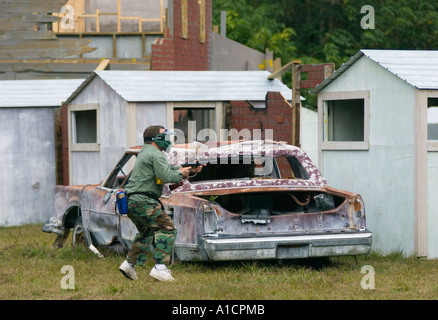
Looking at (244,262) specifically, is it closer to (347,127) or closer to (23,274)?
(23,274)

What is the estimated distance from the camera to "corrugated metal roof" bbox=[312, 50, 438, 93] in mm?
10148

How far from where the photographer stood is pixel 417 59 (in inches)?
425

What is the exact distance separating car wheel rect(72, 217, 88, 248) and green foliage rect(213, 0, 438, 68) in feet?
69.0

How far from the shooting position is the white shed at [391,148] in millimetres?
10047

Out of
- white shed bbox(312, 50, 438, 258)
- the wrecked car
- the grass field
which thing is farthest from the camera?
white shed bbox(312, 50, 438, 258)

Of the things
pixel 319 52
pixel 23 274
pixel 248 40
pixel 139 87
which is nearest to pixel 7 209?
pixel 139 87

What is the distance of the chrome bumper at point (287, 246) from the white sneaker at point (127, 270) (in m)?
0.76

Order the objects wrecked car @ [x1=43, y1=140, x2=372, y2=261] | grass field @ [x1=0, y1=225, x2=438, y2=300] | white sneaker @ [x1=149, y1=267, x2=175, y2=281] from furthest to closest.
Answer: wrecked car @ [x1=43, y1=140, x2=372, y2=261] < white sneaker @ [x1=149, y1=267, x2=175, y2=281] < grass field @ [x1=0, y1=225, x2=438, y2=300]

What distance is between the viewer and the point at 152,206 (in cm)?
861

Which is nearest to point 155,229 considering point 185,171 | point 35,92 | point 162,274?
point 162,274

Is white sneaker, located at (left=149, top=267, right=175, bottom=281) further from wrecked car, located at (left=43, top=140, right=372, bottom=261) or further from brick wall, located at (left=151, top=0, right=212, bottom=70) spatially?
brick wall, located at (left=151, top=0, right=212, bottom=70)

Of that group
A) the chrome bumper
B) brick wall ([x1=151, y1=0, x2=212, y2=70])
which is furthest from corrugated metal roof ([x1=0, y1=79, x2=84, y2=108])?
the chrome bumper

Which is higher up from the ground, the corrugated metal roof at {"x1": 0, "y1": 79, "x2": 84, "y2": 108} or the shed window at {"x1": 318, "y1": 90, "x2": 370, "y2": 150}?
the corrugated metal roof at {"x1": 0, "y1": 79, "x2": 84, "y2": 108}

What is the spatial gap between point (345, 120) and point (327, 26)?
25.4m
